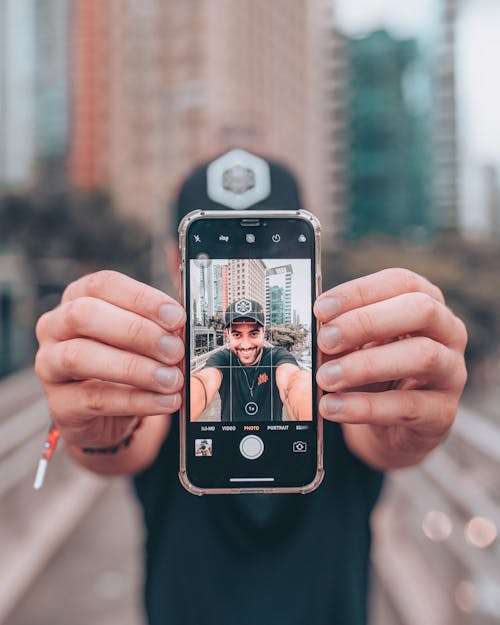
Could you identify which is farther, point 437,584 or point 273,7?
point 273,7

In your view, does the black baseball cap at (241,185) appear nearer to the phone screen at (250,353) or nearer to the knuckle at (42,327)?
the phone screen at (250,353)

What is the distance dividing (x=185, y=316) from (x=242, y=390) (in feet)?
0.47

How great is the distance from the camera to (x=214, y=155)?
1242mm

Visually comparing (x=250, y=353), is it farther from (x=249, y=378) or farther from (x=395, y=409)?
(x=395, y=409)

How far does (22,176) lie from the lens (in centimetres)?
2775

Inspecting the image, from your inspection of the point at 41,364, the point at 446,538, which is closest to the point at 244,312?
the point at 41,364

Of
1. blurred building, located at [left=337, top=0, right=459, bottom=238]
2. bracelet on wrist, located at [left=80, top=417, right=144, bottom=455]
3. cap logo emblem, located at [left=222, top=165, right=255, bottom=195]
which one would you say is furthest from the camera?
blurred building, located at [left=337, top=0, right=459, bottom=238]

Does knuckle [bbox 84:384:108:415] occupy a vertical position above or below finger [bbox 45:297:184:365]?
below

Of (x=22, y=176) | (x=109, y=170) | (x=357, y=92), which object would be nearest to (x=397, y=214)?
(x=357, y=92)

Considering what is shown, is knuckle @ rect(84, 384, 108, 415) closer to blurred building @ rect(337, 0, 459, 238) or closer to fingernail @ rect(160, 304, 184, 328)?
fingernail @ rect(160, 304, 184, 328)

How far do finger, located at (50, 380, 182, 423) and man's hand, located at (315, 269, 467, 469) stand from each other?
237 millimetres

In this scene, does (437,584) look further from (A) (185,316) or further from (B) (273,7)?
(B) (273,7)

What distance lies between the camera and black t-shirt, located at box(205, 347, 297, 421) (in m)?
0.89

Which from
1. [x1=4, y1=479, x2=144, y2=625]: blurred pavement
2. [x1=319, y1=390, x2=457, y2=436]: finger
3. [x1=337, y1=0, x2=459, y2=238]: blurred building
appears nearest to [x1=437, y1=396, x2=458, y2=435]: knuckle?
[x1=319, y1=390, x2=457, y2=436]: finger
